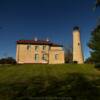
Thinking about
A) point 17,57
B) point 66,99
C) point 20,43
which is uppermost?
point 20,43

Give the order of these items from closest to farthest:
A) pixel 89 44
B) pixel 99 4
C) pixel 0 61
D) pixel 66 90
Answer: pixel 66 90 → pixel 99 4 → pixel 89 44 → pixel 0 61

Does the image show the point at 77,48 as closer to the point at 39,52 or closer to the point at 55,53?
the point at 55,53

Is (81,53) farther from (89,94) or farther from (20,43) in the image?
(89,94)

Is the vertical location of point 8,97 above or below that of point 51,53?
below

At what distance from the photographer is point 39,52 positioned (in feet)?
189

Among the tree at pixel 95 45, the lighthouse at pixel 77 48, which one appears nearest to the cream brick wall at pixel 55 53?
the lighthouse at pixel 77 48

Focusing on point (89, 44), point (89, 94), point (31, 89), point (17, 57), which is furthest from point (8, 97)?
point (17, 57)

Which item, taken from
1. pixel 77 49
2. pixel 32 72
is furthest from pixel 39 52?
pixel 32 72

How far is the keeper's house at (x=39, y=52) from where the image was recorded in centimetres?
5612

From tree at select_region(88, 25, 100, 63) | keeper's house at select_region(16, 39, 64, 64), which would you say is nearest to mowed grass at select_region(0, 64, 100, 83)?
tree at select_region(88, 25, 100, 63)

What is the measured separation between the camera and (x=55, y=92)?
12.3 m

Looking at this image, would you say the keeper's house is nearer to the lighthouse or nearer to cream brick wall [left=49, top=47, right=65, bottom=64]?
cream brick wall [left=49, top=47, right=65, bottom=64]

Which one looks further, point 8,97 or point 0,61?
point 0,61

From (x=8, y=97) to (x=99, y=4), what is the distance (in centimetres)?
1001
